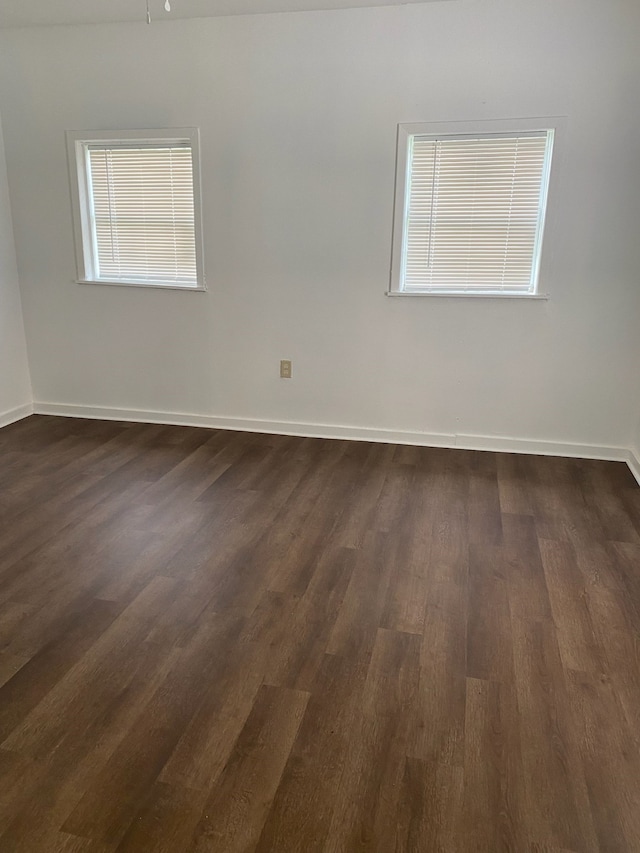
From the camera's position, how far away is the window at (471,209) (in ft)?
11.5

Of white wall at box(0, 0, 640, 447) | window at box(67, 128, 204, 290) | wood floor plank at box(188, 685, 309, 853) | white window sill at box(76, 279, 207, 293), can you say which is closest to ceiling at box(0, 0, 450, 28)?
white wall at box(0, 0, 640, 447)

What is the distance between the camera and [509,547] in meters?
2.73

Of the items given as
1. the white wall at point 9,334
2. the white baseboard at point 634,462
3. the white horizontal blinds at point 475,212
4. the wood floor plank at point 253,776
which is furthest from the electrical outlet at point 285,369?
the wood floor plank at point 253,776

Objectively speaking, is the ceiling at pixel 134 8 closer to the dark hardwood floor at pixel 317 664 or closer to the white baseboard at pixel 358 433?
the white baseboard at pixel 358 433

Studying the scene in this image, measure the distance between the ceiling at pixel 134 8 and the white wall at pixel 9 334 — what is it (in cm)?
85

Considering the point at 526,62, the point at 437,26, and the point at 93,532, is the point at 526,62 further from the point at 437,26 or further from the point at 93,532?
the point at 93,532

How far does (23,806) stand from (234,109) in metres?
3.72

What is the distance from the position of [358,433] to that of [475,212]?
5.29 feet

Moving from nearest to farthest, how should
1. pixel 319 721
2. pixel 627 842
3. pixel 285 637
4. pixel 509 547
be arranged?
1. pixel 627 842
2. pixel 319 721
3. pixel 285 637
4. pixel 509 547

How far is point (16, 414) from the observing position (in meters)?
4.47

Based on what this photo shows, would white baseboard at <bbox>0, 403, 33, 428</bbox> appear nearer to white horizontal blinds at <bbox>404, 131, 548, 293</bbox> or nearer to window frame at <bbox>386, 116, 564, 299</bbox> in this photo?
window frame at <bbox>386, 116, 564, 299</bbox>

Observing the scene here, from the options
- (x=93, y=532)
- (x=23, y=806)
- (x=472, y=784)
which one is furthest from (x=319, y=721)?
(x=93, y=532)

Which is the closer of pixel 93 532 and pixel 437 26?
pixel 93 532

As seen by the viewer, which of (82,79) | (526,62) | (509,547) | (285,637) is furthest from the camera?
(82,79)
